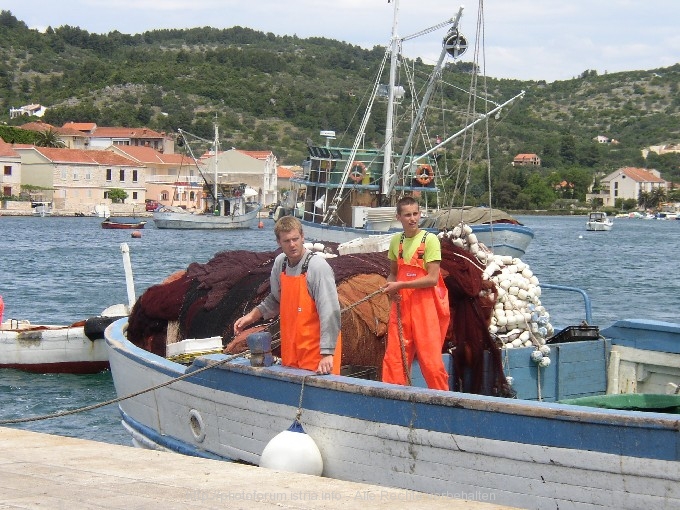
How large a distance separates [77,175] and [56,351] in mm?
82773

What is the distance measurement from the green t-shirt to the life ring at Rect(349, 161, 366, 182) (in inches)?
1319

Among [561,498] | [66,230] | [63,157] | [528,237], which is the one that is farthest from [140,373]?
[63,157]

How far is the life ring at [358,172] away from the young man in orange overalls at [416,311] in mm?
33682

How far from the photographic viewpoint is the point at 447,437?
621cm

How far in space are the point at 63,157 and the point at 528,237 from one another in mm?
69873

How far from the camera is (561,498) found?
5812 millimetres

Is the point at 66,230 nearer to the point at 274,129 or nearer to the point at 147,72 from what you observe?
the point at 274,129

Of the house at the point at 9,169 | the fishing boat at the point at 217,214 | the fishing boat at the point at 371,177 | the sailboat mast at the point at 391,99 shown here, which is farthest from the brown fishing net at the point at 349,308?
the house at the point at 9,169

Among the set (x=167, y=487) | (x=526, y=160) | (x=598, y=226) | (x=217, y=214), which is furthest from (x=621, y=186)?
(x=167, y=487)

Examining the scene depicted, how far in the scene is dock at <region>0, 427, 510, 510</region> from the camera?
5.38 meters

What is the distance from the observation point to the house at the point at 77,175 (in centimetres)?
9338

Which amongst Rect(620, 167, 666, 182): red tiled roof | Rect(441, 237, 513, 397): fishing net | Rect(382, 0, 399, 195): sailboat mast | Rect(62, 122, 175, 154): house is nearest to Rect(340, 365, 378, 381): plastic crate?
Rect(441, 237, 513, 397): fishing net

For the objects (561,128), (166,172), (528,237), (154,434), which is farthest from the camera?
(561,128)

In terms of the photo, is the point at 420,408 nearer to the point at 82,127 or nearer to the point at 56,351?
the point at 56,351
